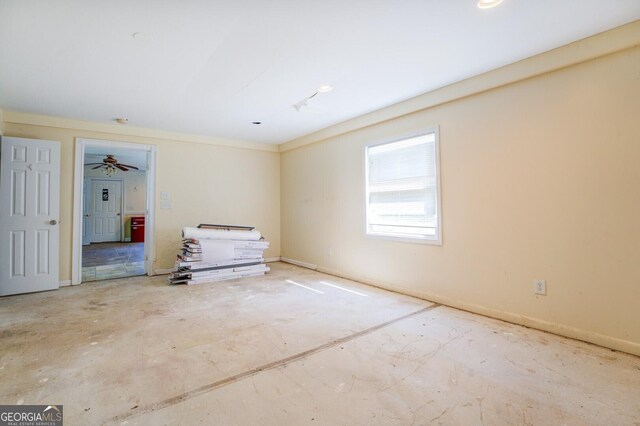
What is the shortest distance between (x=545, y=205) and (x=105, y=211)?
Answer: 11.2 meters

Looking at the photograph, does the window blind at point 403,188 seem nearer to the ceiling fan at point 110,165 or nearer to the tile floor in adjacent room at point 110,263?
the tile floor in adjacent room at point 110,263

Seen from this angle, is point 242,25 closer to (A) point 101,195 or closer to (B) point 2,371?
(B) point 2,371

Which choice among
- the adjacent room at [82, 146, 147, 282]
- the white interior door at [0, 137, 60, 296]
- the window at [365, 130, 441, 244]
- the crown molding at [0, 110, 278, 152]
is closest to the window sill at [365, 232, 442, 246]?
the window at [365, 130, 441, 244]

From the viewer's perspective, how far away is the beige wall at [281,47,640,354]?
2.24 meters

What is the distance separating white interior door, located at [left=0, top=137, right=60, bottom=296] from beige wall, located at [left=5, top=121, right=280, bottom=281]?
0.76 feet

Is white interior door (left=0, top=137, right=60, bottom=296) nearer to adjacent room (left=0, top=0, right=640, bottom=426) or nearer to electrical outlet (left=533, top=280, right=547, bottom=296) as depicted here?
adjacent room (left=0, top=0, right=640, bottom=426)

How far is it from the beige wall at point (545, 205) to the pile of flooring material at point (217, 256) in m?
→ 2.37

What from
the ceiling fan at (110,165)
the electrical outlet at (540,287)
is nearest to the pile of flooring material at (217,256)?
the electrical outlet at (540,287)

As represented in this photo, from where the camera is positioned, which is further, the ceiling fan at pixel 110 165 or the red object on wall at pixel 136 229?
the red object on wall at pixel 136 229

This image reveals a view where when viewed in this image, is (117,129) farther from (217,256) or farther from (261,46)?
(261,46)

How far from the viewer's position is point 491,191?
2965 mm

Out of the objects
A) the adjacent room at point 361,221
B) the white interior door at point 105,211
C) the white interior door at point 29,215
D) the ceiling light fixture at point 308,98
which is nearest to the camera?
the adjacent room at point 361,221

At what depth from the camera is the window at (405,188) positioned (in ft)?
11.5

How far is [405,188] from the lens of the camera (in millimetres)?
3820
